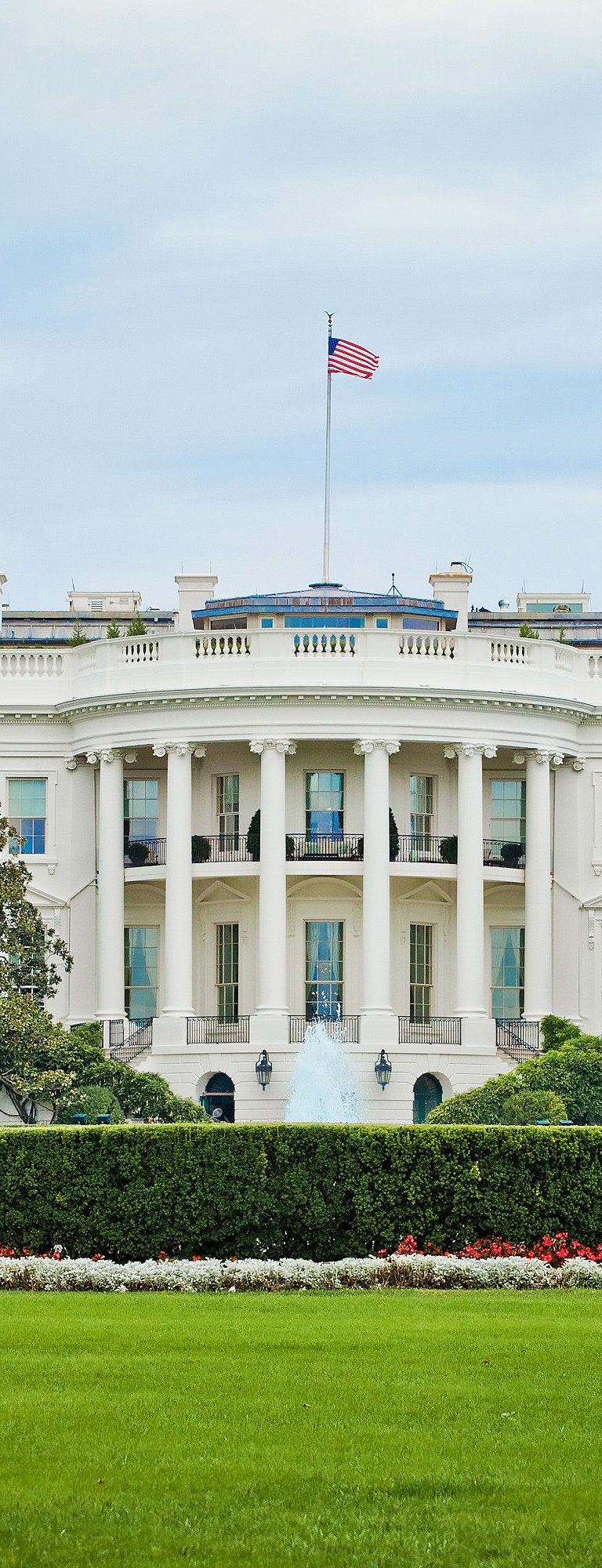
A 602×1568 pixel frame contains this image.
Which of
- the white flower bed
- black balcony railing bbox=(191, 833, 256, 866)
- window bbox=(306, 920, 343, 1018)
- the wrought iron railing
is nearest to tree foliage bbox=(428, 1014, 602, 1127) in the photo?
window bbox=(306, 920, 343, 1018)

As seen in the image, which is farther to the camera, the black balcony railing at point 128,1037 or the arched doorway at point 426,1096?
the black balcony railing at point 128,1037

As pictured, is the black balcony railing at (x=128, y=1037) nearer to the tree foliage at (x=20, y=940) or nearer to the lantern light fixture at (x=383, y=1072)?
the tree foliage at (x=20, y=940)

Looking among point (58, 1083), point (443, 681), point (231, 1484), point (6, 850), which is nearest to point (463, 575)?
point (443, 681)

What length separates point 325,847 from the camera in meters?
56.9

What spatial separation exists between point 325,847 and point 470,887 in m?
3.89

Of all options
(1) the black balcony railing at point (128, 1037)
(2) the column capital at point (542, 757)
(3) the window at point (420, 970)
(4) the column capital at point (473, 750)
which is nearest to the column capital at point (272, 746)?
(4) the column capital at point (473, 750)

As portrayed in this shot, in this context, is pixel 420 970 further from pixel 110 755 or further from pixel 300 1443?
pixel 300 1443

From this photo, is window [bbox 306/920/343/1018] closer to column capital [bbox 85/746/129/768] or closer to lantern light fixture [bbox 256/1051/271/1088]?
lantern light fixture [bbox 256/1051/271/1088]

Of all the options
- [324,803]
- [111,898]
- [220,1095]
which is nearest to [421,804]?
[324,803]

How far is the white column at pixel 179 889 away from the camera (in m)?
55.3

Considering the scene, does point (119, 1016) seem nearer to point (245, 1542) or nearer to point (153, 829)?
point (153, 829)

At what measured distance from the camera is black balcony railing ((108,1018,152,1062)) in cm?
5522

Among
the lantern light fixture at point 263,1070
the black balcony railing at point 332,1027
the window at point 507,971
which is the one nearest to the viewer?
the lantern light fixture at point 263,1070

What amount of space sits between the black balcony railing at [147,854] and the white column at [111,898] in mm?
1157
